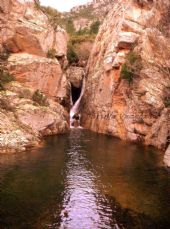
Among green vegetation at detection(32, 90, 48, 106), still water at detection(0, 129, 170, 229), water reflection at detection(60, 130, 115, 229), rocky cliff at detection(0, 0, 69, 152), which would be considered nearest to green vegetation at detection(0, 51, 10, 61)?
rocky cliff at detection(0, 0, 69, 152)

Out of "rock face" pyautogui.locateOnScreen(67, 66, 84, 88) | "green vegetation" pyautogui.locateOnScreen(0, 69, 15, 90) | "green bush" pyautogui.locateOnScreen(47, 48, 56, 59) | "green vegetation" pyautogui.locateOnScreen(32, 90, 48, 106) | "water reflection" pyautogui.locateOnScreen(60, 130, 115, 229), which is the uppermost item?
"green bush" pyautogui.locateOnScreen(47, 48, 56, 59)

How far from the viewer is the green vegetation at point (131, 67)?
5075cm

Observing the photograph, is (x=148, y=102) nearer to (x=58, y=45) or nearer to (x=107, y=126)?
(x=107, y=126)

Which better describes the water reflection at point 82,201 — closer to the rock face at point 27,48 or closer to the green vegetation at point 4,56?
the rock face at point 27,48

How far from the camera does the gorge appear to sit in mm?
21703

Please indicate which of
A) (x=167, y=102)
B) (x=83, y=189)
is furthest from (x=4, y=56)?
(x=83, y=189)

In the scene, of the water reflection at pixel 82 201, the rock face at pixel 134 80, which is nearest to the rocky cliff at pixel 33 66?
the rock face at pixel 134 80

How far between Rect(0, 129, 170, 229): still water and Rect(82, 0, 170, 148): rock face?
28.5ft

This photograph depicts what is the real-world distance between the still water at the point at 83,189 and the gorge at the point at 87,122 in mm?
63

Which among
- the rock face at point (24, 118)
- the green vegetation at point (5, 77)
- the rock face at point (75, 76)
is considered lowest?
the rock face at point (24, 118)

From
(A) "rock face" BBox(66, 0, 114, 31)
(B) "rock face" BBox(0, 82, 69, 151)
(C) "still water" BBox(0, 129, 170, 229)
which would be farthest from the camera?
(A) "rock face" BBox(66, 0, 114, 31)

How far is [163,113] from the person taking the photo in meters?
44.0

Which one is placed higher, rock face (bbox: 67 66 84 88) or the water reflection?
rock face (bbox: 67 66 84 88)

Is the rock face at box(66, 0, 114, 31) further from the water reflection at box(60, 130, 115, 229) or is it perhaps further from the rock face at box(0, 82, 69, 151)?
the water reflection at box(60, 130, 115, 229)
